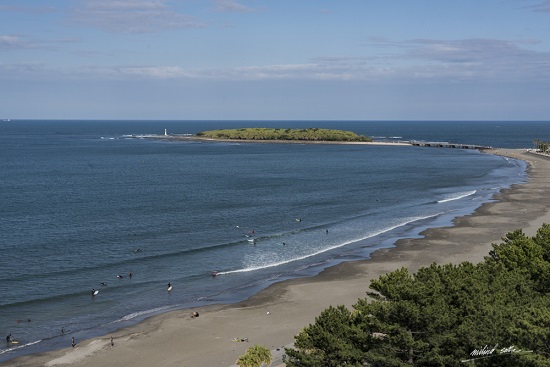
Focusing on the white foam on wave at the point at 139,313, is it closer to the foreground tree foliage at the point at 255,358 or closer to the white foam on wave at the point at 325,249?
the white foam on wave at the point at 325,249

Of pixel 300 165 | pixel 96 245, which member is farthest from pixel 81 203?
pixel 300 165

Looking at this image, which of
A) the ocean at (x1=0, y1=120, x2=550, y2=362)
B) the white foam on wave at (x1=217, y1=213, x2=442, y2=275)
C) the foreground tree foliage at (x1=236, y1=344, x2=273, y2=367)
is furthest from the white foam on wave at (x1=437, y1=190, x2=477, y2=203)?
the foreground tree foliage at (x1=236, y1=344, x2=273, y2=367)

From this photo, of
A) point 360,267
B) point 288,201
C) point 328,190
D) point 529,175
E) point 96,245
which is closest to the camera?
point 360,267

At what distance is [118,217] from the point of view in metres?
72.9

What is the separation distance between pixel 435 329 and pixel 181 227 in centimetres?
4570

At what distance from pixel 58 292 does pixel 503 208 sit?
Result: 57.6 m

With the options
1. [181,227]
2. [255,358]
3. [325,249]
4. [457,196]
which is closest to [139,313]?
[255,358]

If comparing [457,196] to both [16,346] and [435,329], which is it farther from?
[16,346]

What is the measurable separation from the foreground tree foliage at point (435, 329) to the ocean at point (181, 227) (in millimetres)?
18174

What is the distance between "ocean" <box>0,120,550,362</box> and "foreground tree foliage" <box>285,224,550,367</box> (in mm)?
18174

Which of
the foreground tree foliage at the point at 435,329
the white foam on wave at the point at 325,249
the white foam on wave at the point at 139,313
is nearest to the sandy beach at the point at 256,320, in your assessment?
the white foam on wave at the point at 139,313

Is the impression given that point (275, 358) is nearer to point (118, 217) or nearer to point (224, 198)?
point (118, 217)

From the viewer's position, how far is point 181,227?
6694 cm

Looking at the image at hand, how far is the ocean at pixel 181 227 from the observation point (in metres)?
43.1
